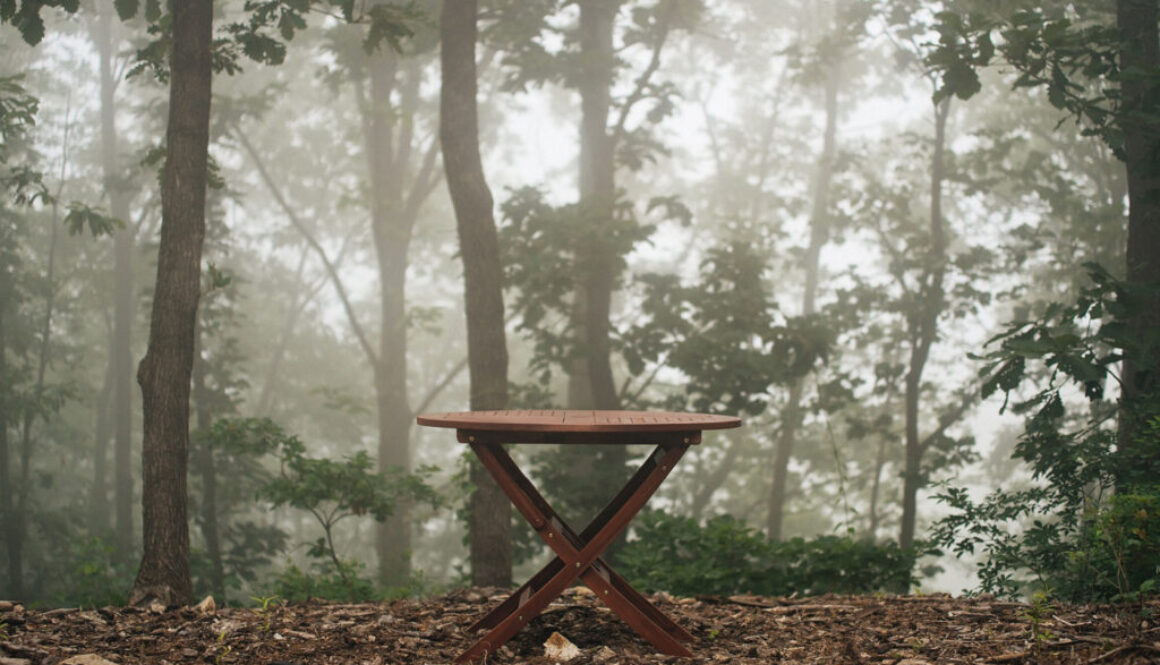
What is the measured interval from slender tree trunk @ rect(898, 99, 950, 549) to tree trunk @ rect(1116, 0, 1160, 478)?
6298 millimetres

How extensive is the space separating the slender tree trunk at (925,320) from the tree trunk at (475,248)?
7961 millimetres

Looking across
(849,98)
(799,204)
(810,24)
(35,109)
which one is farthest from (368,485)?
(849,98)

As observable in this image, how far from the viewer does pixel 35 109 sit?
711cm

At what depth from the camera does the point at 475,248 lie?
7.05 m

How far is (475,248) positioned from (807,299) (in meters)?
12.6

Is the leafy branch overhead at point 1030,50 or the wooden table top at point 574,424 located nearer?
the wooden table top at point 574,424

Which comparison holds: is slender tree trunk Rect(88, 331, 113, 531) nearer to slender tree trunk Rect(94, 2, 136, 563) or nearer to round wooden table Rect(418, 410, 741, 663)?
slender tree trunk Rect(94, 2, 136, 563)

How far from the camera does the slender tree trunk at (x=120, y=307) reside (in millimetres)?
18250

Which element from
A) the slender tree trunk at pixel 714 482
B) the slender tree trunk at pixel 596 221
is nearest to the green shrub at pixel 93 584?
the slender tree trunk at pixel 596 221

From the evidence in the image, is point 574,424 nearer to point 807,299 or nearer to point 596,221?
point 596,221

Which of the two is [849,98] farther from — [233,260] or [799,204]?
[233,260]

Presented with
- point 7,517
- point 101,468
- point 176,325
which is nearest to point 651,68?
point 176,325

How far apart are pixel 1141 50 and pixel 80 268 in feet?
75.0

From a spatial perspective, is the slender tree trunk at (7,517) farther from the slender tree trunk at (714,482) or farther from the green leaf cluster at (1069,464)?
the green leaf cluster at (1069,464)
